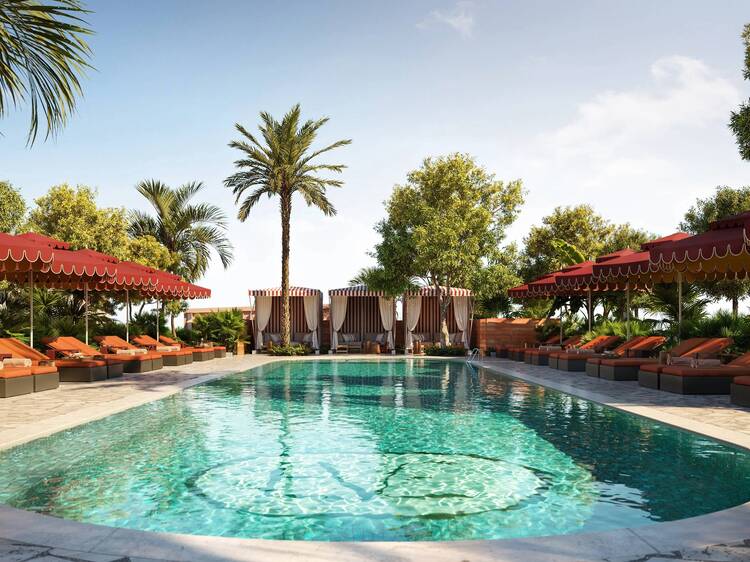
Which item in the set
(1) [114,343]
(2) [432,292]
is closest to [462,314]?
(2) [432,292]

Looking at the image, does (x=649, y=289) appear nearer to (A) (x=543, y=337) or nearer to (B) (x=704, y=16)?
(A) (x=543, y=337)

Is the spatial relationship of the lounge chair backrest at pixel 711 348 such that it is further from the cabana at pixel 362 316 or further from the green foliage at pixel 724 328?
the cabana at pixel 362 316

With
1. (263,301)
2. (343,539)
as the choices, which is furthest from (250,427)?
(263,301)

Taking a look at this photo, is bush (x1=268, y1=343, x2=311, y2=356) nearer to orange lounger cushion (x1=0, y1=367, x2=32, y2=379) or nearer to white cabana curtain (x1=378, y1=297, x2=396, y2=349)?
white cabana curtain (x1=378, y1=297, x2=396, y2=349)

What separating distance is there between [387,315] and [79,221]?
13.2 meters

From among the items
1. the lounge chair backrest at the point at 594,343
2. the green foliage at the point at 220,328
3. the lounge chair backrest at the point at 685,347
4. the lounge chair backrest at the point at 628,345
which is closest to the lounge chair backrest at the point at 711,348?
the lounge chair backrest at the point at 685,347

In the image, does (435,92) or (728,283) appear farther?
(728,283)

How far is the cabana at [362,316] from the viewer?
2603 cm

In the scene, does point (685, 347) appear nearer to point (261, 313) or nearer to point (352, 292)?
point (352, 292)

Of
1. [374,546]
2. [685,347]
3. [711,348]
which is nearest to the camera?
[374,546]

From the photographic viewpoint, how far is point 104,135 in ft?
54.1

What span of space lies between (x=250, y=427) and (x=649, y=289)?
13.9m

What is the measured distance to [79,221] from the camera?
2264 cm

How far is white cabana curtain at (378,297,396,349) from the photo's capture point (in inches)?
1027
